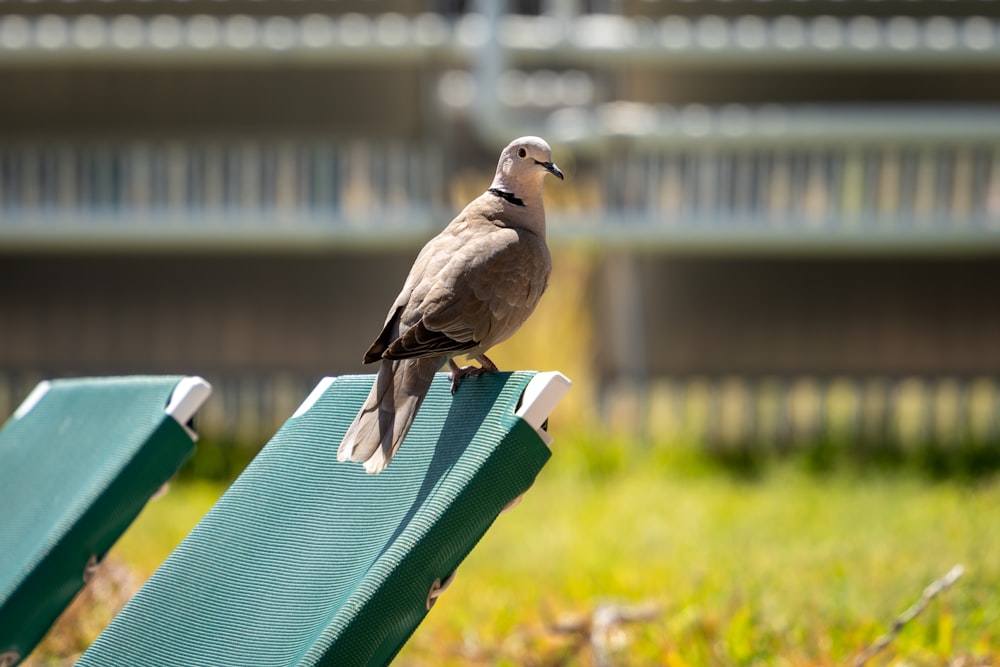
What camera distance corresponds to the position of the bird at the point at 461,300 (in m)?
2.16

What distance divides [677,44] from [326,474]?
18.0 feet

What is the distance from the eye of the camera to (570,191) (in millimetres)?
7898

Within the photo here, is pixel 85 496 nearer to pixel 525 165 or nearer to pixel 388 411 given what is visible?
pixel 388 411

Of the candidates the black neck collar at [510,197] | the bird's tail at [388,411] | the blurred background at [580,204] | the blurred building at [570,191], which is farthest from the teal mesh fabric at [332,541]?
the blurred building at [570,191]

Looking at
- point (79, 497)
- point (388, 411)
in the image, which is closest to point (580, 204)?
point (79, 497)

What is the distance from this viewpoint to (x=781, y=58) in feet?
24.2

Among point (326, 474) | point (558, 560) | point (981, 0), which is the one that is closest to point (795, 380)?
point (981, 0)

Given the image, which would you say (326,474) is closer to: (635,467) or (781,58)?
(635,467)

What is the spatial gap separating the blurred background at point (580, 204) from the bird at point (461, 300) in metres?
4.57

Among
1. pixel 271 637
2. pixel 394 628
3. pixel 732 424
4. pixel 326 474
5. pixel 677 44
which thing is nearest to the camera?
pixel 394 628

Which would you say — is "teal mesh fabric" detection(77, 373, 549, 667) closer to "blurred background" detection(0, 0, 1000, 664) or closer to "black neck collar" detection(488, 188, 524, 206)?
"black neck collar" detection(488, 188, 524, 206)

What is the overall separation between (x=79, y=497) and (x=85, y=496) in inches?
1.4

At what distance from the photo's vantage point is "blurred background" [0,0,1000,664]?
7.38m

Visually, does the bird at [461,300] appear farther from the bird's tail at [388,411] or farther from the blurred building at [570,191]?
the blurred building at [570,191]
